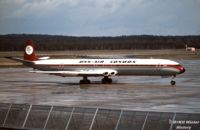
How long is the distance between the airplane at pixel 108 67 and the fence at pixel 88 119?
27.5m

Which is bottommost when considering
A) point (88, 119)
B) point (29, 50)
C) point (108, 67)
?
point (88, 119)

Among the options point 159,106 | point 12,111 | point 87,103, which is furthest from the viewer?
point 87,103

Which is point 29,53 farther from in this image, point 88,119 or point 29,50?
point 88,119

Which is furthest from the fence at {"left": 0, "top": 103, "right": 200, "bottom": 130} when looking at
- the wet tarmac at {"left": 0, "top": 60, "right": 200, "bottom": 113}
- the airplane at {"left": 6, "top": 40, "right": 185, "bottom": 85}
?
the airplane at {"left": 6, "top": 40, "right": 185, "bottom": 85}

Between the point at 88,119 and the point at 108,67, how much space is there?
30.2 metres

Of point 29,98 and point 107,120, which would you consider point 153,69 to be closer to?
point 29,98

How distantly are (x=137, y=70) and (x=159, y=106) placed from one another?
17.5m

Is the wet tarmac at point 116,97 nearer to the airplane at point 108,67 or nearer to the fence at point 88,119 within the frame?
the airplane at point 108,67

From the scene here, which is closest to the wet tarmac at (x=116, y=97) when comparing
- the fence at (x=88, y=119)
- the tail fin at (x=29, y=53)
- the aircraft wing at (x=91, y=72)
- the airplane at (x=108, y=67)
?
the aircraft wing at (x=91, y=72)

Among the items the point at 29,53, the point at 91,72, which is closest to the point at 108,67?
the point at 91,72

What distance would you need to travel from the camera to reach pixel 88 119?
66.5 feet


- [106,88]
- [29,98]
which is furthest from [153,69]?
[29,98]

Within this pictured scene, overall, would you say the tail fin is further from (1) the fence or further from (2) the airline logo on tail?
(1) the fence

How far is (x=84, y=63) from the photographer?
168 ft
